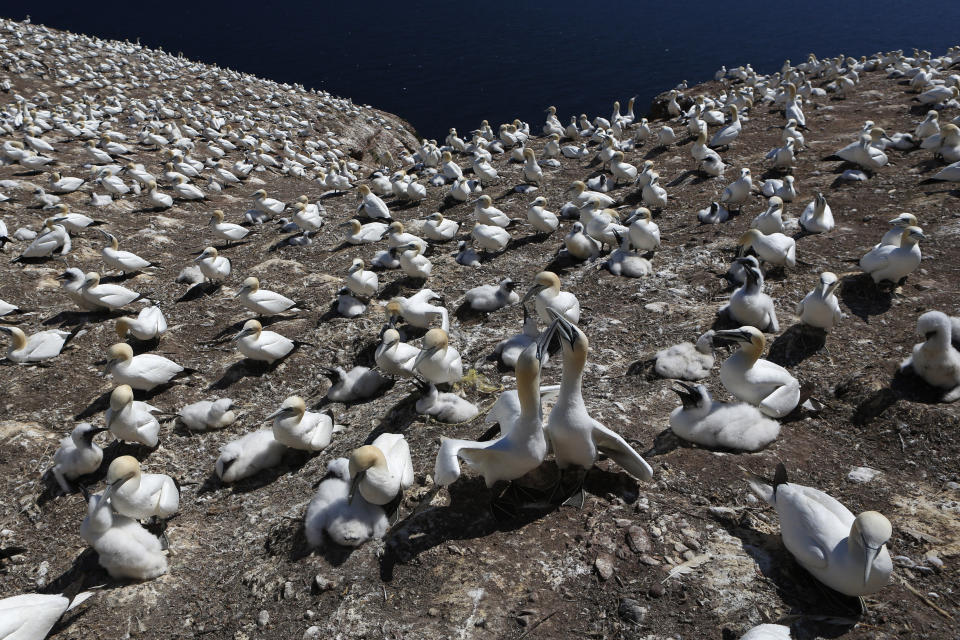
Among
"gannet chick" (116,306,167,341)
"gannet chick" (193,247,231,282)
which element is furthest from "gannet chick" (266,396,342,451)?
"gannet chick" (193,247,231,282)

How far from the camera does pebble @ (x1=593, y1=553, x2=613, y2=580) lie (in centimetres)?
373

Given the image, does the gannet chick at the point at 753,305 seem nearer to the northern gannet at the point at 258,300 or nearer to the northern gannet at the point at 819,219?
the northern gannet at the point at 819,219

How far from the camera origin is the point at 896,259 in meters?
6.80

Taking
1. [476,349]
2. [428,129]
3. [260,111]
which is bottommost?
[428,129]

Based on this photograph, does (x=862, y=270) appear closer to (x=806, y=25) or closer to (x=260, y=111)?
(x=260, y=111)

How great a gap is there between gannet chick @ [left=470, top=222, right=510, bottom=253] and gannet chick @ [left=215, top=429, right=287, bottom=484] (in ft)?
17.1

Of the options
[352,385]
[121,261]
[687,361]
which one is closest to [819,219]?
[687,361]

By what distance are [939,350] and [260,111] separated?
29106mm

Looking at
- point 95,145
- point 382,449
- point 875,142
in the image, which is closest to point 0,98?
point 95,145

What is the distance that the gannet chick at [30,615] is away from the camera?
384cm

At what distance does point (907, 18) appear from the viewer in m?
72.6

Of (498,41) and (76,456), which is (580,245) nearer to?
(76,456)

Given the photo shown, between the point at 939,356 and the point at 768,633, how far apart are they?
3428 mm

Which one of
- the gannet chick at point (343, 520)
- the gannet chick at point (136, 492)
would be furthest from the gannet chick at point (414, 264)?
the gannet chick at point (343, 520)
